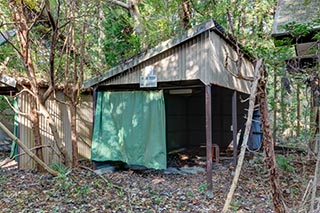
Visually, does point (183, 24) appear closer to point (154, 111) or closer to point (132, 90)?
point (132, 90)

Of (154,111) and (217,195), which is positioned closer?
A: (217,195)

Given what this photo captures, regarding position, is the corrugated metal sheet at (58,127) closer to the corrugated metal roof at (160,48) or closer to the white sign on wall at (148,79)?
the corrugated metal roof at (160,48)

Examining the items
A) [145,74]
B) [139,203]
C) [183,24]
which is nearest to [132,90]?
Result: [145,74]

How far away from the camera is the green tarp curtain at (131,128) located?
6.80 m

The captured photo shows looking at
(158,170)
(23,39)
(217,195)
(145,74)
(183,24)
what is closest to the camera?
(217,195)

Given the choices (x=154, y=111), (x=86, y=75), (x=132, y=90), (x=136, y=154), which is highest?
(x=86, y=75)

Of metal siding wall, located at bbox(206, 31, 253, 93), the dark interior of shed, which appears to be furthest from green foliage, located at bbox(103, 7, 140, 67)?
metal siding wall, located at bbox(206, 31, 253, 93)

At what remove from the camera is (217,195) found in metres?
5.39

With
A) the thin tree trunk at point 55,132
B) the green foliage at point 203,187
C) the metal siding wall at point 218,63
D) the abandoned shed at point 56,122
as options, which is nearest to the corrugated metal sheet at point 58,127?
the abandoned shed at point 56,122

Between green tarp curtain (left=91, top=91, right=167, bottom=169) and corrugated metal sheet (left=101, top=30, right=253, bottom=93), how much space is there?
53 centimetres

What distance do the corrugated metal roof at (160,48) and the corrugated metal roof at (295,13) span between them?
4.02 feet

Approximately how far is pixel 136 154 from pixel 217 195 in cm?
238

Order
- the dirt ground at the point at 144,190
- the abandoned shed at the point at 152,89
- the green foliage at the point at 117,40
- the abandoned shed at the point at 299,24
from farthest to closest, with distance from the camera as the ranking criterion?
the green foliage at the point at 117,40, the abandoned shed at the point at 152,89, the abandoned shed at the point at 299,24, the dirt ground at the point at 144,190

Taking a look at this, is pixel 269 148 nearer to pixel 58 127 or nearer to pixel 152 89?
pixel 152 89
